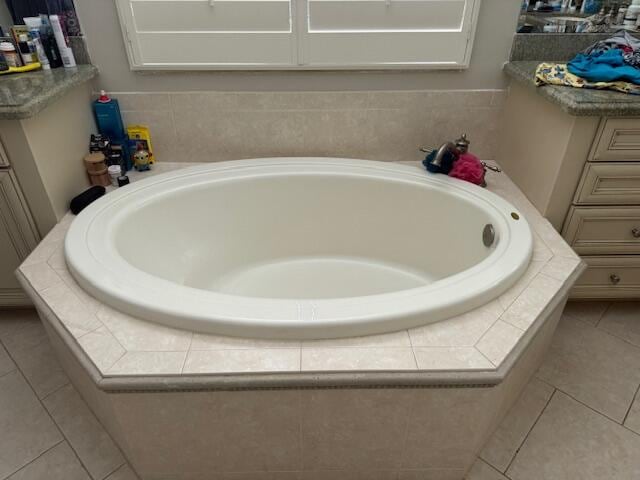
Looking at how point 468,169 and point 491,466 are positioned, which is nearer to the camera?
point 491,466

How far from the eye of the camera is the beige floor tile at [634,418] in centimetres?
134

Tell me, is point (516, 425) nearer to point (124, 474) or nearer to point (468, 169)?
point (468, 169)

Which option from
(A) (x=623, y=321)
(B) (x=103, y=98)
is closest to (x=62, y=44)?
(B) (x=103, y=98)

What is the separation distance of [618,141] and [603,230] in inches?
13.2

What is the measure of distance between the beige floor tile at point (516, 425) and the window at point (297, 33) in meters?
1.27

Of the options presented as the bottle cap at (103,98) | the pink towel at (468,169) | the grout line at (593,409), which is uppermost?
the bottle cap at (103,98)

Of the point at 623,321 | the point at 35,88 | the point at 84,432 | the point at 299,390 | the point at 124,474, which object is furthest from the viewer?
the point at 623,321

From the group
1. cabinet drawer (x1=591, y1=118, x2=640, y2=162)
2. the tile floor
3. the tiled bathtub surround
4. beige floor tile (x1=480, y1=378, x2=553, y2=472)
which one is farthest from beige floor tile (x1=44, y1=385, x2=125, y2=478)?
cabinet drawer (x1=591, y1=118, x2=640, y2=162)

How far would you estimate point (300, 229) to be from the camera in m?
1.80

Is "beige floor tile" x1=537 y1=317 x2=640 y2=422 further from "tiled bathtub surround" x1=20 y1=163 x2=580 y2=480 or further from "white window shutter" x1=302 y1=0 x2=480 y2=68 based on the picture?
"white window shutter" x1=302 y1=0 x2=480 y2=68

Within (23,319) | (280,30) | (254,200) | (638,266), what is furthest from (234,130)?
(638,266)

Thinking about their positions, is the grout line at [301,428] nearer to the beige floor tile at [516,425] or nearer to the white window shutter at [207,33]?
the beige floor tile at [516,425]

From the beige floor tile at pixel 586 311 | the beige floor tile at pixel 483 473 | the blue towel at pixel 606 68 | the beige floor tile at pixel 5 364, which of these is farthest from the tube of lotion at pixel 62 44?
the beige floor tile at pixel 586 311

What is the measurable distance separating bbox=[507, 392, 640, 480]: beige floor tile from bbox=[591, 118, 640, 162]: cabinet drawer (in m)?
0.85
